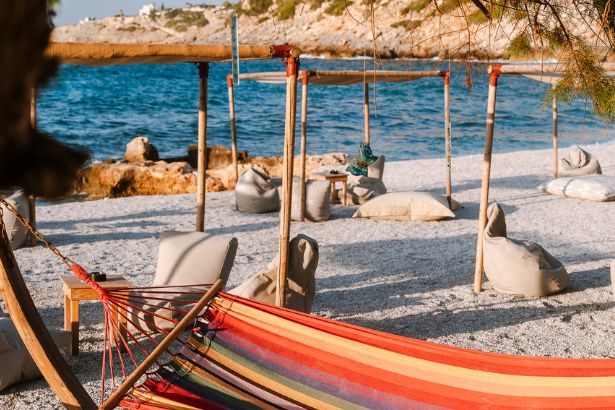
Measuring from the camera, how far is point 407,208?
6.57 metres

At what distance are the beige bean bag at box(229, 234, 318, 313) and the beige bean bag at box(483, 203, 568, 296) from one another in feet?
3.80

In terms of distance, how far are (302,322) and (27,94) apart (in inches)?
84.8

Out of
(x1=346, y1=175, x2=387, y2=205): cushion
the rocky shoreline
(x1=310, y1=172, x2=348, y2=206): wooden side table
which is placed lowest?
the rocky shoreline

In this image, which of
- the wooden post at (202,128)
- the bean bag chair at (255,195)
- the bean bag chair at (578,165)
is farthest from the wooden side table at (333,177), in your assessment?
the wooden post at (202,128)

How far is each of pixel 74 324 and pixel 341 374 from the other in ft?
4.26

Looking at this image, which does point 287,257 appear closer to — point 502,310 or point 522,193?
point 502,310

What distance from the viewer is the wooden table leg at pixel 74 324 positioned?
10.7 ft

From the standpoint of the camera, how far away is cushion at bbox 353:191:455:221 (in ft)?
21.3

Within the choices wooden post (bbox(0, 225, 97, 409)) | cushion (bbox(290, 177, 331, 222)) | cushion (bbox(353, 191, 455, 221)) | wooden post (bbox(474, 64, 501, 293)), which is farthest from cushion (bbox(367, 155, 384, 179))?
wooden post (bbox(0, 225, 97, 409))

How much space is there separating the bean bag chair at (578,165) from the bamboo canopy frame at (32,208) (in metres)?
5.47

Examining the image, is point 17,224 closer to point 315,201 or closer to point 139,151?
point 315,201

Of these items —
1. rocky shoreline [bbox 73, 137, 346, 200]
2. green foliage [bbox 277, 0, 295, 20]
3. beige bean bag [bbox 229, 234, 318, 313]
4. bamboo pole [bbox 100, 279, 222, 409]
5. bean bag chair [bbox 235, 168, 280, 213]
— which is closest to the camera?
bamboo pole [bbox 100, 279, 222, 409]

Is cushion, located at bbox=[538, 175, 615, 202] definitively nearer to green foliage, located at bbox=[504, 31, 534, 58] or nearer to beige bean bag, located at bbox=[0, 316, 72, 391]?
green foliage, located at bbox=[504, 31, 534, 58]

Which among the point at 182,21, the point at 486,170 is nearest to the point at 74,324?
the point at 486,170
